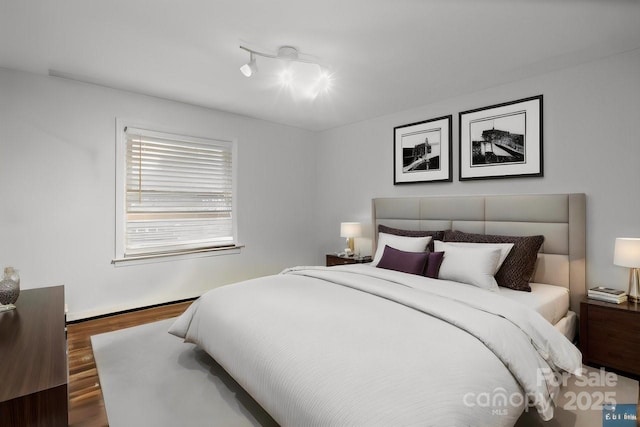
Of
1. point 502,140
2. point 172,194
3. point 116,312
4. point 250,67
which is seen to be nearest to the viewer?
point 250,67

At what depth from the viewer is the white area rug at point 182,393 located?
1757 mm

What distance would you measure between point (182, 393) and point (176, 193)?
94.7 inches

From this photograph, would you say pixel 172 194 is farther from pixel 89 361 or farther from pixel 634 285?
pixel 634 285

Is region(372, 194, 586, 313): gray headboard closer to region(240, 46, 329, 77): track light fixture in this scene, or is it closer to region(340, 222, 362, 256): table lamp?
region(340, 222, 362, 256): table lamp

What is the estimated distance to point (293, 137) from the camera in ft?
16.1

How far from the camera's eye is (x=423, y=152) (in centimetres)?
376

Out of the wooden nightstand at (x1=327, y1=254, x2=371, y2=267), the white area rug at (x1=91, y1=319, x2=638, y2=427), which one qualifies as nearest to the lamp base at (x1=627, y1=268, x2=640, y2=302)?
the white area rug at (x1=91, y1=319, x2=638, y2=427)

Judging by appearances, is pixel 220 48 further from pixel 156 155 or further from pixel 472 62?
pixel 472 62

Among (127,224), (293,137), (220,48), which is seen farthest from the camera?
(293,137)

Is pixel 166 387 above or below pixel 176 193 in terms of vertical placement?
below

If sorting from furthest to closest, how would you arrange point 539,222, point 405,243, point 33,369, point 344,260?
point 344,260, point 405,243, point 539,222, point 33,369

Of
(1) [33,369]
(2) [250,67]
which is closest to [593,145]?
(2) [250,67]

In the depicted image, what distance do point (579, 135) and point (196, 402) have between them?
3.49 meters

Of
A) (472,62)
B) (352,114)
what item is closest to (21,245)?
(352,114)
